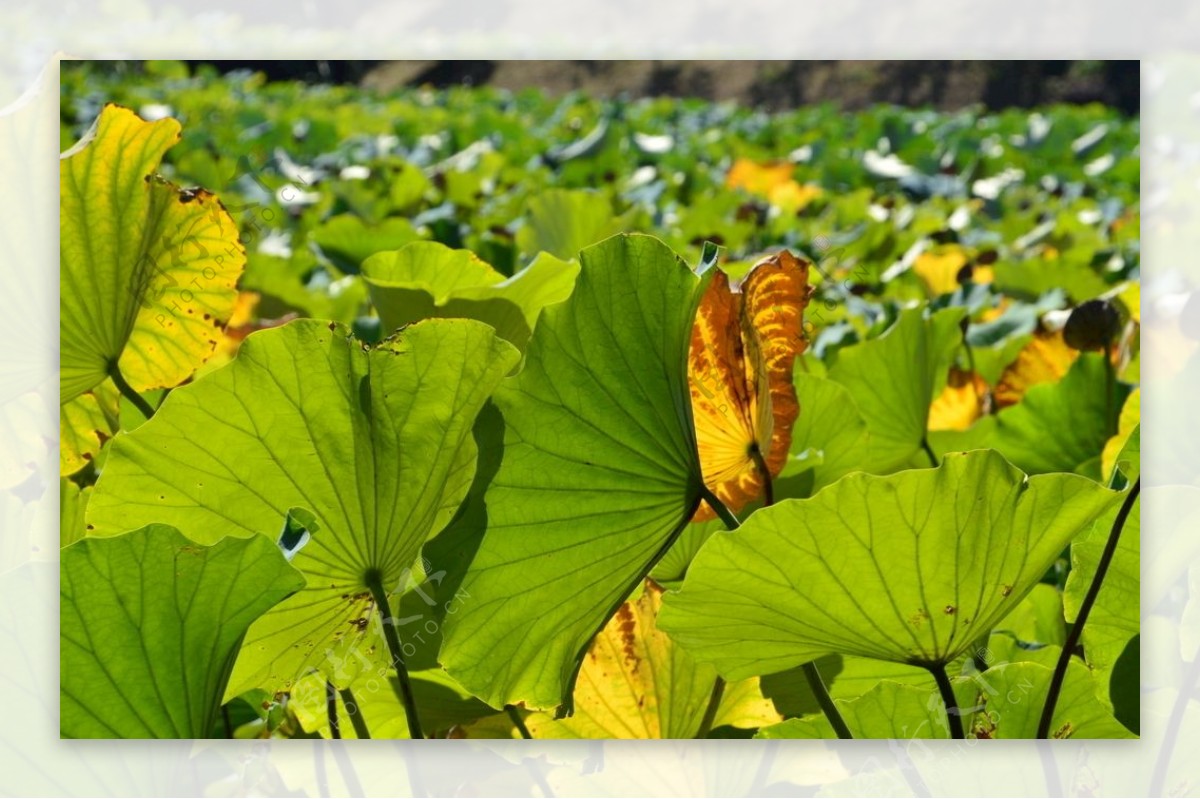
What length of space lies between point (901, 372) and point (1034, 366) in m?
0.17

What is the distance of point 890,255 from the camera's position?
135 cm

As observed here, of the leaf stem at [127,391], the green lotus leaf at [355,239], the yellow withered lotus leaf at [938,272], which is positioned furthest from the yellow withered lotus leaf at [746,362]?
the yellow withered lotus leaf at [938,272]

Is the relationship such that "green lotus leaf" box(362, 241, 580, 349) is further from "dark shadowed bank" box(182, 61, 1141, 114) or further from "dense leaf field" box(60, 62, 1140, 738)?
"dark shadowed bank" box(182, 61, 1141, 114)

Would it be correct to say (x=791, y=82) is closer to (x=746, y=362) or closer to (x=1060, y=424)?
(x=1060, y=424)

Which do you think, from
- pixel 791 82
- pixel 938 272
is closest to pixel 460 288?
pixel 938 272

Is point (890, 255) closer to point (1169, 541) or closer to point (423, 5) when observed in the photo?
point (423, 5)

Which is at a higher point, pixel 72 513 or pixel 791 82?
pixel 791 82

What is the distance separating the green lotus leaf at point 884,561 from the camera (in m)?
0.39

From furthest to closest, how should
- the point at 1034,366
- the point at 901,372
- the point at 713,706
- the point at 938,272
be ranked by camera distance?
the point at 938,272 → the point at 1034,366 → the point at 901,372 → the point at 713,706

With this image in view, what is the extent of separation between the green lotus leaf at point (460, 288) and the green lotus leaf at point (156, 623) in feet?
0.56

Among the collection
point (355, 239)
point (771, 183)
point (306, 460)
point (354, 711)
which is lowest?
point (354, 711)

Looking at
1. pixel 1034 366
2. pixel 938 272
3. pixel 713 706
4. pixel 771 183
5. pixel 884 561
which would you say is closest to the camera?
pixel 884 561

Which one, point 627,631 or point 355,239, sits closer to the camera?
point 627,631

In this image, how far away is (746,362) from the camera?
43 centimetres
